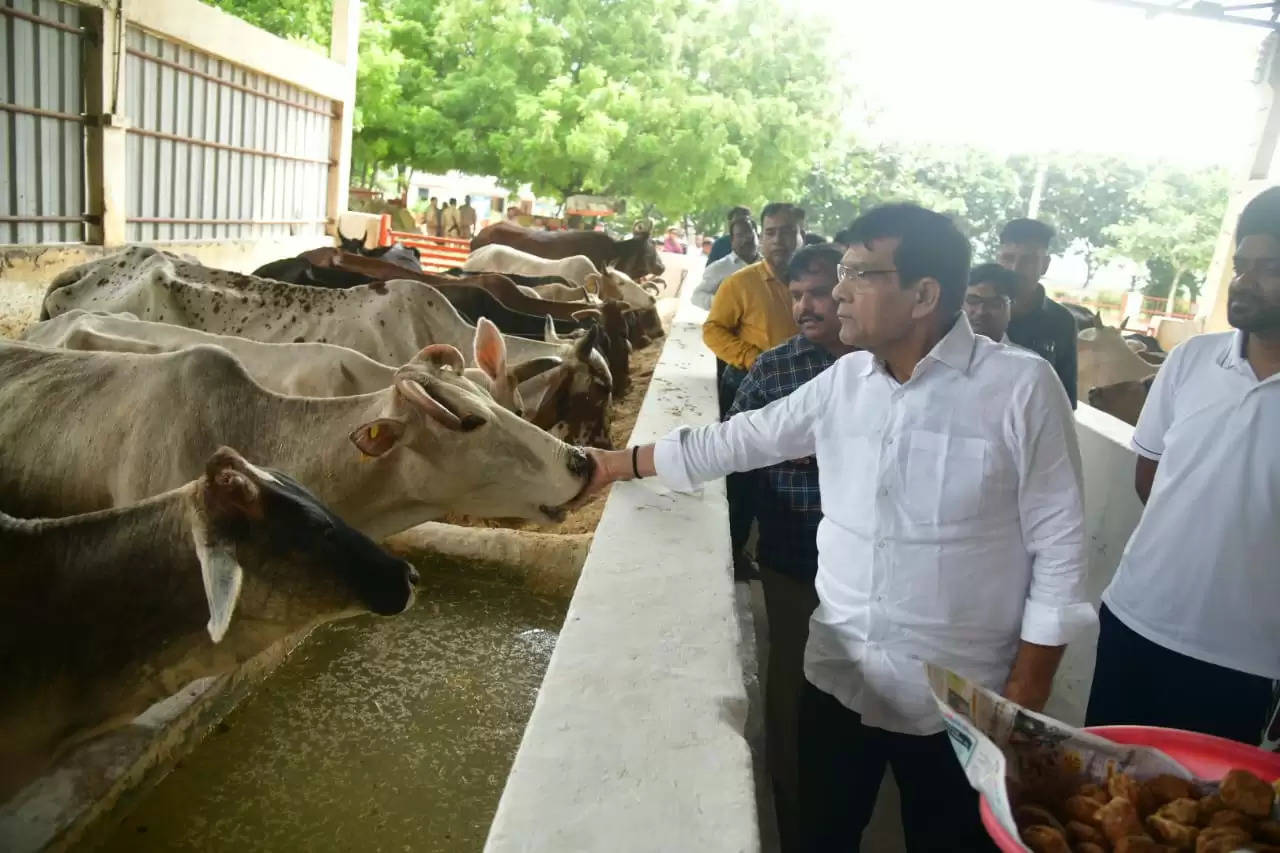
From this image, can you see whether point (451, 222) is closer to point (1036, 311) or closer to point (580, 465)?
point (1036, 311)

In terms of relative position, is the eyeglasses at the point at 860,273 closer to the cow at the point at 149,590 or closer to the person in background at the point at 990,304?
the cow at the point at 149,590

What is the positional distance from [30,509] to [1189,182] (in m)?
36.2

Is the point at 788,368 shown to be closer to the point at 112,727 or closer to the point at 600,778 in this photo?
the point at 600,778

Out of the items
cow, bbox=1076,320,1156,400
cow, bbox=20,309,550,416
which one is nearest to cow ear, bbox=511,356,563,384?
cow, bbox=20,309,550,416

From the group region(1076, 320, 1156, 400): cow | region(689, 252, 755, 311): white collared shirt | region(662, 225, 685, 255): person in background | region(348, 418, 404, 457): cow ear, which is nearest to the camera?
region(348, 418, 404, 457): cow ear

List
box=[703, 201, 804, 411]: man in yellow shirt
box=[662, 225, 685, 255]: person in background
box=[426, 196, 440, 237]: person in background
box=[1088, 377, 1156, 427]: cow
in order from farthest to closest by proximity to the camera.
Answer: box=[662, 225, 685, 255]: person in background → box=[426, 196, 440, 237]: person in background → box=[1088, 377, 1156, 427]: cow → box=[703, 201, 804, 411]: man in yellow shirt

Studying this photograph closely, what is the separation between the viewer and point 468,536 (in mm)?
5328

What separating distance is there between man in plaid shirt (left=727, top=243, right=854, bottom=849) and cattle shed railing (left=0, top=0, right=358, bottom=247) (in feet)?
34.4

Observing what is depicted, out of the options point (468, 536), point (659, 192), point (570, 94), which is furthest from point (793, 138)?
point (468, 536)

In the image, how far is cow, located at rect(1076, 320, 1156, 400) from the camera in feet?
30.5

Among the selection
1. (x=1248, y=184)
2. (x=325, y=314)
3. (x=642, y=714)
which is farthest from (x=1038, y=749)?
(x=1248, y=184)

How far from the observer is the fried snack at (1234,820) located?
162 centimetres

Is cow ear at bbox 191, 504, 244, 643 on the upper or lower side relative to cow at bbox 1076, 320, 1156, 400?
A: lower

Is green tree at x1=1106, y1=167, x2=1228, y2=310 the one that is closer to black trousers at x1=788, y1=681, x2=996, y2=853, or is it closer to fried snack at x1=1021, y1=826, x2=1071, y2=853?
black trousers at x1=788, y1=681, x2=996, y2=853
